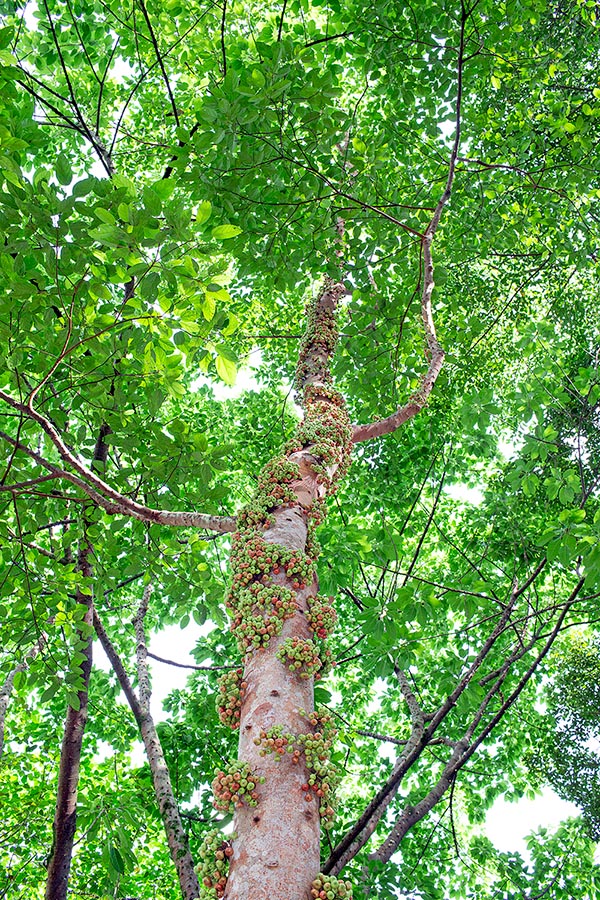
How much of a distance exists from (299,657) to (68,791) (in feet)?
7.15

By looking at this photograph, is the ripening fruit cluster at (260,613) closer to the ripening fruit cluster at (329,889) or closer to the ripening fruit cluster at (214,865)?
the ripening fruit cluster at (214,865)

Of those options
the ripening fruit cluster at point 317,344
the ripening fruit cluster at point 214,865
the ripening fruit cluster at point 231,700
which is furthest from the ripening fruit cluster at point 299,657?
the ripening fruit cluster at point 317,344

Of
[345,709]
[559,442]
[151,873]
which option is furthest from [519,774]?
[151,873]

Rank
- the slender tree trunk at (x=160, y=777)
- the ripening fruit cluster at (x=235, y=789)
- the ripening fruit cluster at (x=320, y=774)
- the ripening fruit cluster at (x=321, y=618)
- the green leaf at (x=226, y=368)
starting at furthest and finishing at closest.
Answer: the slender tree trunk at (x=160, y=777) < the green leaf at (x=226, y=368) < the ripening fruit cluster at (x=321, y=618) < the ripening fruit cluster at (x=320, y=774) < the ripening fruit cluster at (x=235, y=789)

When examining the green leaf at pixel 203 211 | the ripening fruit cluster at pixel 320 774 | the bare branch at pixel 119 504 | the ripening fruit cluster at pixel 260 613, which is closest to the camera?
the ripening fruit cluster at pixel 320 774

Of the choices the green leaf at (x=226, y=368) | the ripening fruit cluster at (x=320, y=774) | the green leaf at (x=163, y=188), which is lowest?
the ripening fruit cluster at (x=320, y=774)

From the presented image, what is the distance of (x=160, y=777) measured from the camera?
4129mm

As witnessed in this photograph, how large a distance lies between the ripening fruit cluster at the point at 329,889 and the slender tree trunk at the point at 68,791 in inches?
90.4

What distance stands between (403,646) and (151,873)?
6.31 meters

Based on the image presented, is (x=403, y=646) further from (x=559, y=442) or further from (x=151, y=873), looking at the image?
(x=151, y=873)

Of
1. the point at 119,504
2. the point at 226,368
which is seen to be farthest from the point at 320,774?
the point at 226,368

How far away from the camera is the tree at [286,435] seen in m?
2.79

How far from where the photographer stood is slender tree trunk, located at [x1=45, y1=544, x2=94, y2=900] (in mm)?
3449

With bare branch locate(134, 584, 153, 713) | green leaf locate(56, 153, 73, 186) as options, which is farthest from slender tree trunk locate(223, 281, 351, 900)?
bare branch locate(134, 584, 153, 713)
